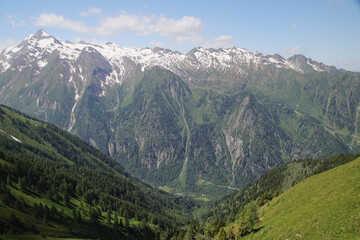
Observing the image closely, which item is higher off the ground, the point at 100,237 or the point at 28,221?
the point at 28,221

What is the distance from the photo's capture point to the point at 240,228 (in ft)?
256

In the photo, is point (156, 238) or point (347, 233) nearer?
point (347, 233)

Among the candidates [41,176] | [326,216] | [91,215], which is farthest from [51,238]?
[326,216]

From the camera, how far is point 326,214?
51.9 metres

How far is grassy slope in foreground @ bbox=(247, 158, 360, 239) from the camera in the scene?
45.3 meters

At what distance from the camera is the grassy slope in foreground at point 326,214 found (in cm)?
4528

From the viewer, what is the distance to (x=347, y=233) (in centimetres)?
4241

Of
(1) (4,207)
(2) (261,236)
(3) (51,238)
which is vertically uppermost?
(2) (261,236)

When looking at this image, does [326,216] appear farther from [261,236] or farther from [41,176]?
[41,176]

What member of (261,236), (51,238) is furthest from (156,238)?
(261,236)

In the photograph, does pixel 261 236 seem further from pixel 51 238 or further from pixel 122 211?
pixel 122 211

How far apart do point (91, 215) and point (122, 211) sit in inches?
1606

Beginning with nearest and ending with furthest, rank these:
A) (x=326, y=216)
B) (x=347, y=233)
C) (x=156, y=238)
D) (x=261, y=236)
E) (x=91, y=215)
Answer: (x=347, y=233), (x=326, y=216), (x=261, y=236), (x=91, y=215), (x=156, y=238)

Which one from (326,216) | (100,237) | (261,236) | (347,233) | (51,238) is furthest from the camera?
(100,237)
